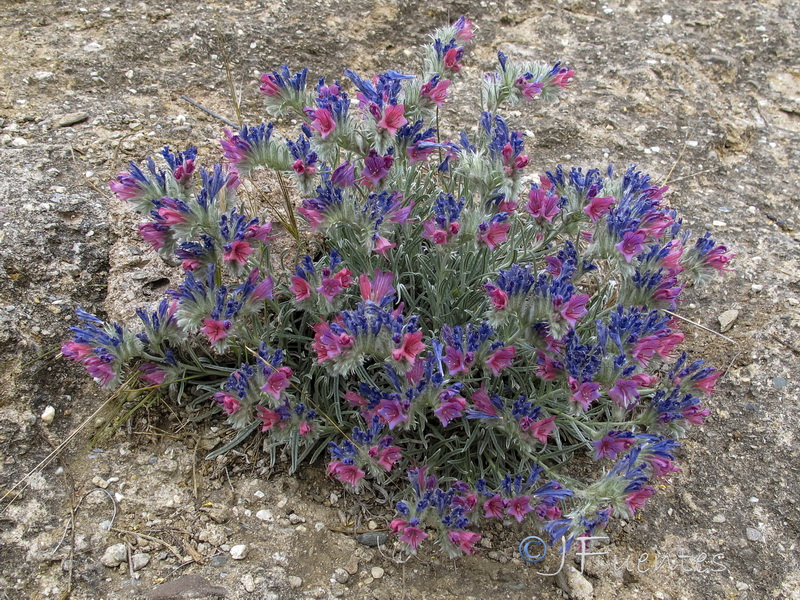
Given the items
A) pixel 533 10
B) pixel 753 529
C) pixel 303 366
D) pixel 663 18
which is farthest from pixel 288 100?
pixel 663 18

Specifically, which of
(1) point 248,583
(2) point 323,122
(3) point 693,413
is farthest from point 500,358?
(1) point 248,583

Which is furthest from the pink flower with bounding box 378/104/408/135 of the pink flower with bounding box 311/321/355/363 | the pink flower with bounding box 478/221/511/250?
the pink flower with bounding box 311/321/355/363

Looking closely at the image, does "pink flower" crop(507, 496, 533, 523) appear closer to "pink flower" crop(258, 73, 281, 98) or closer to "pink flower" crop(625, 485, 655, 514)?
"pink flower" crop(625, 485, 655, 514)

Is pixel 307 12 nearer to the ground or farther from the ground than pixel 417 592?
farther from the ground

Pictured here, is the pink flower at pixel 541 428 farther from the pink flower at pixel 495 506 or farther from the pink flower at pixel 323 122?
the pink flower at pixel 323 122

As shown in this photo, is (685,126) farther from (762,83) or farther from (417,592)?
(417,592)

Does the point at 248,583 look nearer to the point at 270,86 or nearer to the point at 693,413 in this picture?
the point at 693,413
